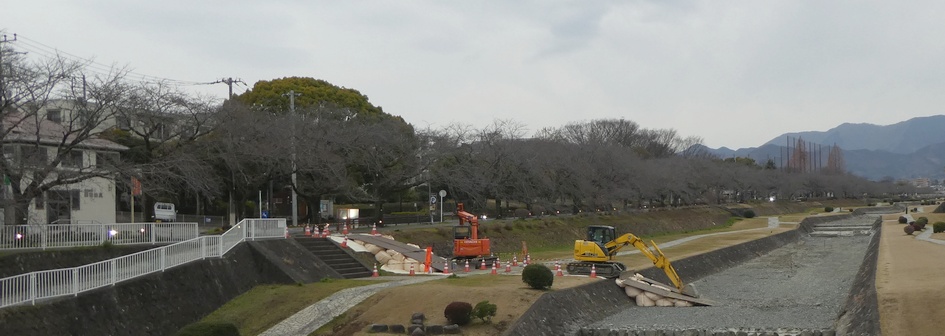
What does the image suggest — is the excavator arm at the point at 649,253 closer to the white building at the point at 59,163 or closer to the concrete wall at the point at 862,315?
the concrete wall at the point at 862,315

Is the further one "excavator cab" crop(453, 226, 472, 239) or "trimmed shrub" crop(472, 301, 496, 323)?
"excavator cab" crop(453, 226, 472, 239)

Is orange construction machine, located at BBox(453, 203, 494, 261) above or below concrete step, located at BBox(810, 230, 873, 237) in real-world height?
above

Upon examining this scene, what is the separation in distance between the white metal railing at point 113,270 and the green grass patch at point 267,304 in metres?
1.93

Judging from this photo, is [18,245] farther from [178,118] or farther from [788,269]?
[788,269]

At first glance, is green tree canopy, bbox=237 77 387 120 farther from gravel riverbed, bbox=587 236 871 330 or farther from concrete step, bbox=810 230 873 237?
concrete step, bbox=810 230 873 237

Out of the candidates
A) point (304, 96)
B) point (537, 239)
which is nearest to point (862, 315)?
point (537, 239)

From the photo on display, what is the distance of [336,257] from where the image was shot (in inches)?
1300

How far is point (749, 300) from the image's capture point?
3164 cm

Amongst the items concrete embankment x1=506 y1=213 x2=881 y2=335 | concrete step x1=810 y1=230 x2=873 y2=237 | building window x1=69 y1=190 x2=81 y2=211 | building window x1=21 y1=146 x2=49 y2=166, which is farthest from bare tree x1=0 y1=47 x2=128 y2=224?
concrete step x1=810 y1=230 x2=873 y2=237

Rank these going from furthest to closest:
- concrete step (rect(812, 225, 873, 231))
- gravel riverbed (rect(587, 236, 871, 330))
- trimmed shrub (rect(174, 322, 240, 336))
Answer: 1. concrete step (rect(812, 225, 873, 231))
2. gravel riverbed (rect(587, 236, 871, 330))
3. trimmed shrub (rect(174, 322, 240, 336))

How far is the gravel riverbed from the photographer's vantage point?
2525 cm

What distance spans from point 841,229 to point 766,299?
203 feet

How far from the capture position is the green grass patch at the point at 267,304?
23441mm

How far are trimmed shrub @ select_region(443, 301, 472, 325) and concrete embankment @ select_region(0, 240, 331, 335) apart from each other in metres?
7.98
